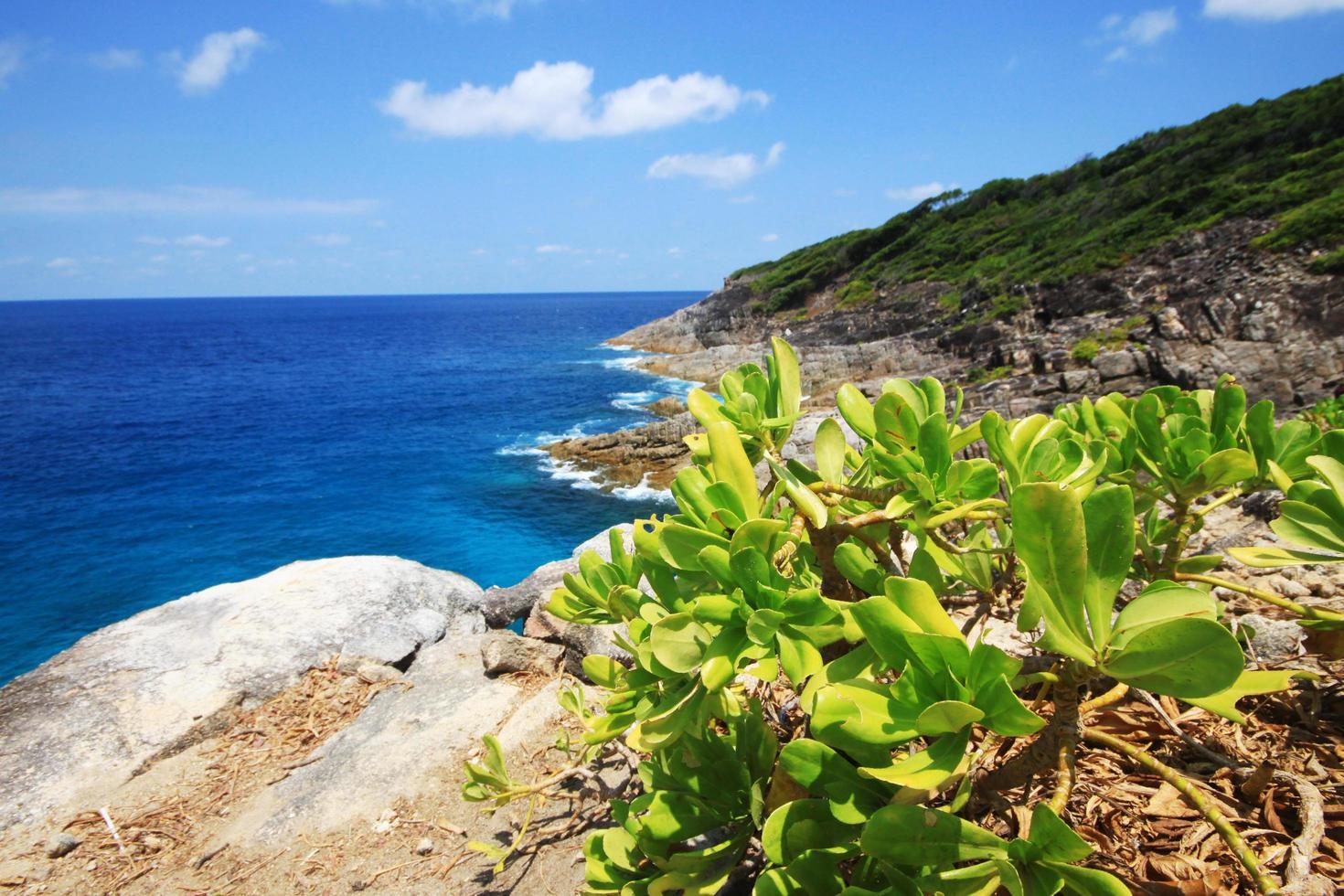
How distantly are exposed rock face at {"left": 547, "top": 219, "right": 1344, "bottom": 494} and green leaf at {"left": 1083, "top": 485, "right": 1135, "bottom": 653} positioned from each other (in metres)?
15.5

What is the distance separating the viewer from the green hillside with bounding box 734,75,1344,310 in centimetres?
2081

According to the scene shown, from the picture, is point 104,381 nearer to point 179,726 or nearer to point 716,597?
point 179,726

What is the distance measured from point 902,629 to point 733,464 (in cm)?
40

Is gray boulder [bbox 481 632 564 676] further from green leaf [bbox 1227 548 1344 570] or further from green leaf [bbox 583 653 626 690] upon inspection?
green leaf [bbox 1227 548 1344 570]

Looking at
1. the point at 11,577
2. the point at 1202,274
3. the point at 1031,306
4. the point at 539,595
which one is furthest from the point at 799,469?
the point at 1031,306

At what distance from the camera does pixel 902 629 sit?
2.67 feet

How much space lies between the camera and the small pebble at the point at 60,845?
11.2ft

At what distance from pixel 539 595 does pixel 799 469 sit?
4.06 m

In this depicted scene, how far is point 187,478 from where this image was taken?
73.3 ft

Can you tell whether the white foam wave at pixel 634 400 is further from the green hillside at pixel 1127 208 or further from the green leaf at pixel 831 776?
the green leaf at pixel 831 776

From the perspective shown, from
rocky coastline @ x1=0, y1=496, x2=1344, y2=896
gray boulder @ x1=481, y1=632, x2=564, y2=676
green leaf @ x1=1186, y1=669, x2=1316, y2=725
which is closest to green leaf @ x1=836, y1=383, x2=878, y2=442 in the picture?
green leaf @ x1=1186, y1=669, x2=1316, y2=725

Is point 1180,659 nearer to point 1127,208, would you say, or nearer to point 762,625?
point 762,625

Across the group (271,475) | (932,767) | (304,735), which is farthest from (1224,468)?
(271,475)

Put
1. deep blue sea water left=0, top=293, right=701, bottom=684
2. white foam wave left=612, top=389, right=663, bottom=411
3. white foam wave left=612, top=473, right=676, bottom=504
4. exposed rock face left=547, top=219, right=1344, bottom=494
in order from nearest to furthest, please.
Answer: exposed rock face left=547, top=219, right=1344, bottom=494 → deep blue sea water left=0, top=293, right=701, bottom=684 → white foam wave left=612, top=473, right=676, bottom=504 → white foam wave left=612, top=389, right=663, bottom=411
